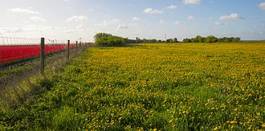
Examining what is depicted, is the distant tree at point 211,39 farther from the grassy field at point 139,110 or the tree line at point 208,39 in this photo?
the grassy field at point 139,110

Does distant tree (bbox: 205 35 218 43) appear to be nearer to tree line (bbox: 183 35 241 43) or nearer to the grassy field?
tree line (bbox: 183 35 241 43)

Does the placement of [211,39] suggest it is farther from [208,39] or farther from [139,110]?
[139,110]

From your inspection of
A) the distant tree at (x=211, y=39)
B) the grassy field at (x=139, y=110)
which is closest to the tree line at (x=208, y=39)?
the distant tree at (x=211, y=39)

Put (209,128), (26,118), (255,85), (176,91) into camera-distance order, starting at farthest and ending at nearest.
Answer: (255,85) < (176,91) < (26,118) < (209,128)

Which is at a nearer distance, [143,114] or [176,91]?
[143,114]

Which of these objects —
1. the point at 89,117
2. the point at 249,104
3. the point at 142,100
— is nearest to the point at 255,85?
the point at 249,104

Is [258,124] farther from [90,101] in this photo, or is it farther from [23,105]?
[23,105]

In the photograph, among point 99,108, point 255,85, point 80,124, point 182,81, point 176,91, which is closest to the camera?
point 80,124

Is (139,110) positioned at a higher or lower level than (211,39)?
higher

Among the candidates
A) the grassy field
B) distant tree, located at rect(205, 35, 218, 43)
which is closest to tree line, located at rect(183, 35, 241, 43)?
distant tree, located at rect(205, 35, 218, 43)

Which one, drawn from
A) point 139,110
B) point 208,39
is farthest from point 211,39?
point 139,110

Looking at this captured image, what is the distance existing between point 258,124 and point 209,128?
904 mm

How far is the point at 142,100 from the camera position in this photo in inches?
369

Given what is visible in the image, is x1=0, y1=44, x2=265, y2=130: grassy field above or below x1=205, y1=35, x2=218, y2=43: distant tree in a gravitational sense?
above
